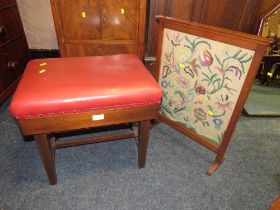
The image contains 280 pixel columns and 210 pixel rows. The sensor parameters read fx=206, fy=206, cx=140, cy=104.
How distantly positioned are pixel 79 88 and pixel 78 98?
0.07 meters

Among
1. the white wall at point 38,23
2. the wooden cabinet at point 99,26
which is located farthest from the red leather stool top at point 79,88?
the white wall at point 38,23

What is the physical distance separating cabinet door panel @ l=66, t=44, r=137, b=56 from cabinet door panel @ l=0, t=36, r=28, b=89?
2.02ft

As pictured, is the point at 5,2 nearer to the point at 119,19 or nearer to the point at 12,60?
the point at 12,60

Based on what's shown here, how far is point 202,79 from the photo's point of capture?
1.36 metres

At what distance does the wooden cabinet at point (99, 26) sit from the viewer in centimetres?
165

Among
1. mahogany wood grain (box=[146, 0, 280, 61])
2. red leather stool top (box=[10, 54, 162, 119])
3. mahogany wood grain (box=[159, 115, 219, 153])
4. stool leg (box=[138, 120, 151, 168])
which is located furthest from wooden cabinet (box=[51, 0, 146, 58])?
stool leg (box=[138, 120, 151, 168])

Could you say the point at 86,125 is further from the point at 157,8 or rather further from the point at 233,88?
the point at 157,8

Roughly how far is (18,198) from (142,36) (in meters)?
1.52

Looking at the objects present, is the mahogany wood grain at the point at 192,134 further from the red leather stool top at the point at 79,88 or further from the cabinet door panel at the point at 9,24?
the cabinet door panel at the point at 9,24

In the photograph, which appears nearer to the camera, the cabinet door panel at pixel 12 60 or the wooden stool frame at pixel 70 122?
the wooden stool frame at pixel 70 122

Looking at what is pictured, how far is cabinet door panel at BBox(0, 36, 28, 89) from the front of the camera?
1.88 m

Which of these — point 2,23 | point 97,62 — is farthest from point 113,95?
point 2,23

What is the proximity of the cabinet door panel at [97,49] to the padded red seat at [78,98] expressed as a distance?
57 cm

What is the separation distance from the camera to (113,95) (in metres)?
1.04
